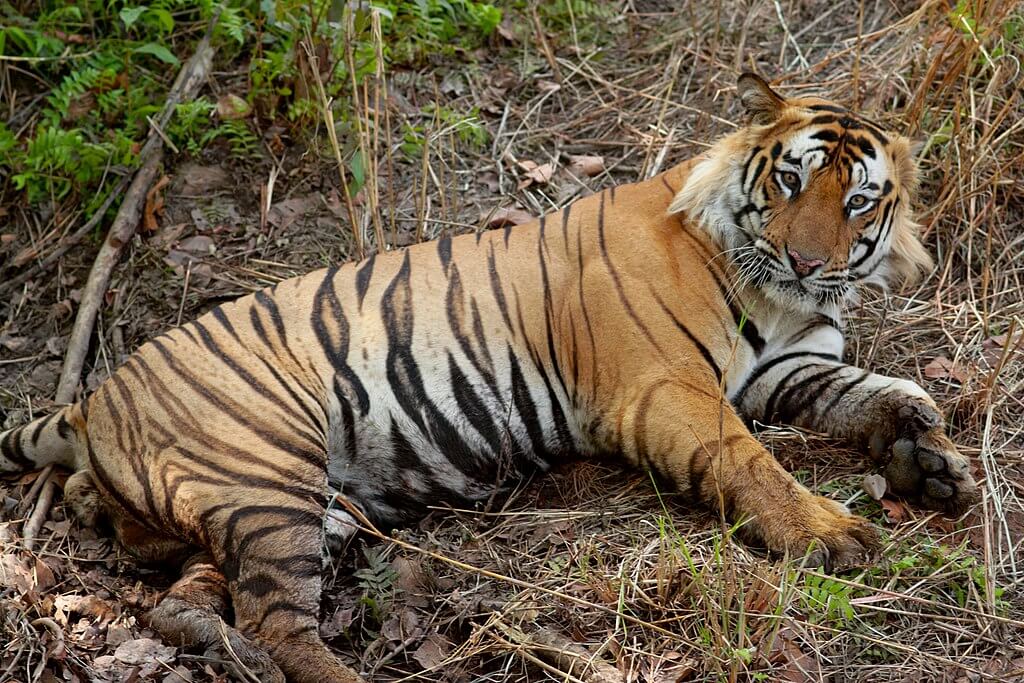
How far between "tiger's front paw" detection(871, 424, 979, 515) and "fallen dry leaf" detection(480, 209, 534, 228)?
237 centimetres

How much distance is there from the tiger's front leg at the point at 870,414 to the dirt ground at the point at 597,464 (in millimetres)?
91

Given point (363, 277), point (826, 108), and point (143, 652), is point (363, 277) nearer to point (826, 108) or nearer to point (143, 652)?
point (143, 652)

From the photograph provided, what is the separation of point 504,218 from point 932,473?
2589 mm

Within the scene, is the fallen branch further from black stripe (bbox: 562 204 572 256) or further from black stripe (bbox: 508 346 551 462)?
black stripe (bbox: 562 204 572 256)

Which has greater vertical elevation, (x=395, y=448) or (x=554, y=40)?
(x=554, y=40)

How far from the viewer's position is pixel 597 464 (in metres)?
4.31

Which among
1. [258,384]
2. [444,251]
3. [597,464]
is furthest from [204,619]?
[444,251]

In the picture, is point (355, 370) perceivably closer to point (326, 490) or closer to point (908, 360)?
point (326, 490)

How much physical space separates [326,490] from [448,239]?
122 cm

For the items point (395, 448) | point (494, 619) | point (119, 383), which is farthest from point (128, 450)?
point (494, 619)

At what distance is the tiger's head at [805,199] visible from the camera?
3982mm

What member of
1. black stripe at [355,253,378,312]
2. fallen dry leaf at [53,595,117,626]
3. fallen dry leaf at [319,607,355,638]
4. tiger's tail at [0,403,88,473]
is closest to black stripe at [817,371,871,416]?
black stripe at [355,253,378,312]

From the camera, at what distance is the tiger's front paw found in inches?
150

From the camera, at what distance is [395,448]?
13.8ft
